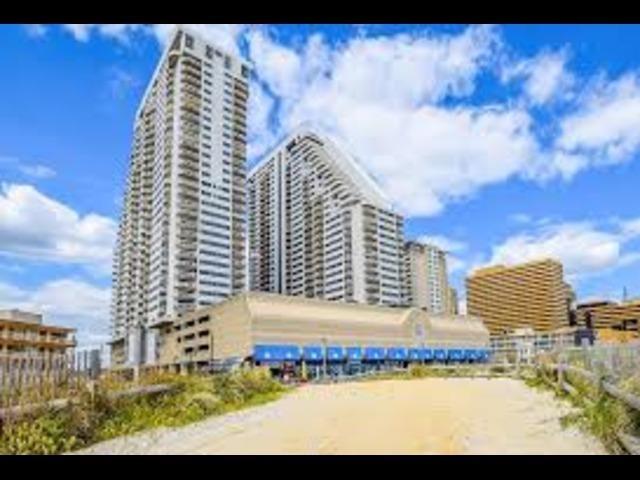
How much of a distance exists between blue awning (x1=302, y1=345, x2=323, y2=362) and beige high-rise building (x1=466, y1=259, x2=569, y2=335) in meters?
90.9

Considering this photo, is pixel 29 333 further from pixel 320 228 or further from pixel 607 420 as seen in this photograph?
pixel 607 420

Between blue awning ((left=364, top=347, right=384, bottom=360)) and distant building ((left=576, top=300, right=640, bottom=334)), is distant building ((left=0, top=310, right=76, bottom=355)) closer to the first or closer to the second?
blue awning ((left=364, top=347, right=384, bottom=360))

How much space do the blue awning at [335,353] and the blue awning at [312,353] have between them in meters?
1.84

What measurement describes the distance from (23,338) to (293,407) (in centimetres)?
8405

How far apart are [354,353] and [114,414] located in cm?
9496

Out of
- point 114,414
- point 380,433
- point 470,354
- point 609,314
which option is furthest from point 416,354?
point 380,433

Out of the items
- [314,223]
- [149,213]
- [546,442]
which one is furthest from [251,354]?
[546,442]

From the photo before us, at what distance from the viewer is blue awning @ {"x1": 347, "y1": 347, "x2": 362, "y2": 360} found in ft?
345

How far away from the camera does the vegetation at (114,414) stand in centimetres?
972

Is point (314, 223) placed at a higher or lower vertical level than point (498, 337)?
higher

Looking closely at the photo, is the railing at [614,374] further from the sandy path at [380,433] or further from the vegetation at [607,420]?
the sandy path at [380,433]

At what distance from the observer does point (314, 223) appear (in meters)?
157
